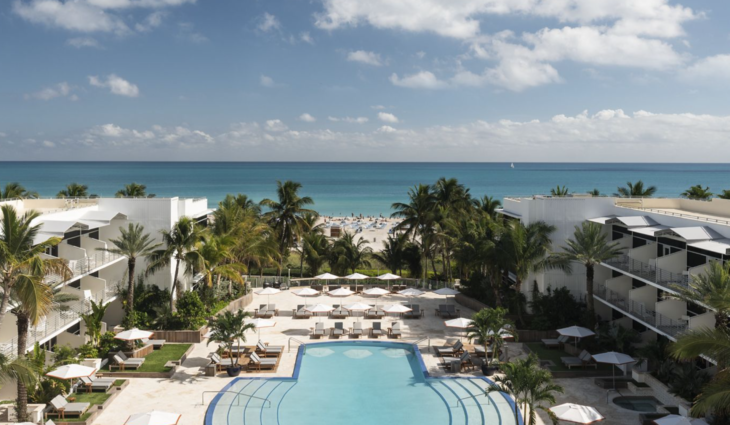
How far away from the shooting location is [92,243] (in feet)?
91.5

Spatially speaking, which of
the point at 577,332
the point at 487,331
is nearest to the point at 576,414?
the point at 487,331

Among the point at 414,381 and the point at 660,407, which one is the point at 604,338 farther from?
the point at 414,381

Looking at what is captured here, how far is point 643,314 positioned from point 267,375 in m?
15.2

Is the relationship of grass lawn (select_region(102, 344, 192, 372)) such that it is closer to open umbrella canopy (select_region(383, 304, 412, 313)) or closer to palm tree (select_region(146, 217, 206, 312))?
palm tree (select_region(146, 217, 206, 312))

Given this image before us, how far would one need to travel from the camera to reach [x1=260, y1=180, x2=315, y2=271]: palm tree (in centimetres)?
4256

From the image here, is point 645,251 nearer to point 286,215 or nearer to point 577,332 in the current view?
point 577,332

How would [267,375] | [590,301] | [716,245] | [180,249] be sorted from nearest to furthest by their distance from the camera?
[716,245] → [267,375] → [590,301] → [180,249]

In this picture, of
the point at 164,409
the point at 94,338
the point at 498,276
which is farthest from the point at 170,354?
the point at 498,276

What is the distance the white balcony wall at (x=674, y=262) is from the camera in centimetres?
2241

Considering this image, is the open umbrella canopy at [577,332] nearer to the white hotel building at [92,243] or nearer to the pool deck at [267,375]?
the pool deck at [267,375]

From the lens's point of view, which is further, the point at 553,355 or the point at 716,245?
the point at 553,355

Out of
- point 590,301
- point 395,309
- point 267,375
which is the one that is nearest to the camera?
point 267,375

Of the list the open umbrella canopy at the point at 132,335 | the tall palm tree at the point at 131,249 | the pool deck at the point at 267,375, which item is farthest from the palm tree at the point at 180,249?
the open umbrella canopy at the point at 132,335

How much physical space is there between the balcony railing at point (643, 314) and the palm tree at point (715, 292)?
3030 mm
